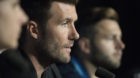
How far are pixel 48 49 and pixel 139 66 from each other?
2.17 metres

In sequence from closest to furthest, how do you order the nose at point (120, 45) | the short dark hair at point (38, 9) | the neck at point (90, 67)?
1. the short dark hair at point (38, 9)
2. the neck at point (90, 67)
3. the nose at point (120, 45)

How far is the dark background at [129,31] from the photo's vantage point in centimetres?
471

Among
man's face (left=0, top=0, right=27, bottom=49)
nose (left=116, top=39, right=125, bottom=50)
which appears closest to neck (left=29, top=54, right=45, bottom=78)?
man's face (left=0, top=0, right=27, bottom=49)

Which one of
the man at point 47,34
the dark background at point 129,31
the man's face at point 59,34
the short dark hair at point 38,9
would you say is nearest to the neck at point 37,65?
the man at point 47,34

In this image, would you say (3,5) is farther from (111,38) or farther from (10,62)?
(111,38)

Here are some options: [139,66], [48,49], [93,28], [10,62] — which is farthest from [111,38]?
[10,62]

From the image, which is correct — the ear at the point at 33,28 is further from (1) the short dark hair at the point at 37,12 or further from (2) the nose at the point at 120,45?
(2) the nose at the point at 120,45

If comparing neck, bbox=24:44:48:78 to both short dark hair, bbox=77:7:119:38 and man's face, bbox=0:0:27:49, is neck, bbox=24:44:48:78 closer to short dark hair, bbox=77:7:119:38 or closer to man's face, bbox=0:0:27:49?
man's face, bbox=0:0:27:49

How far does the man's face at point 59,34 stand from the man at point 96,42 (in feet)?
2.36

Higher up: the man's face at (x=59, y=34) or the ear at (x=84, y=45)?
the man's face at (x=59, y=34)

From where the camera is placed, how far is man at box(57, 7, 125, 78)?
3.77m

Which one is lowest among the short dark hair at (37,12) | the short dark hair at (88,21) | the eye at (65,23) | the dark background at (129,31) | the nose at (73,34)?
the dark background at (129,31)

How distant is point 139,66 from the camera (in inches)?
191

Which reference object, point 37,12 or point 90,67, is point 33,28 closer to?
point 37,12
